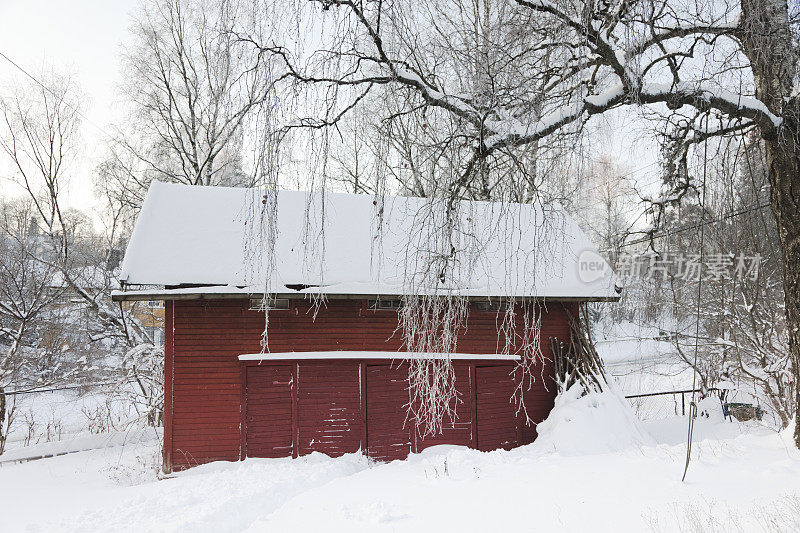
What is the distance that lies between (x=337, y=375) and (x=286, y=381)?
835 mm

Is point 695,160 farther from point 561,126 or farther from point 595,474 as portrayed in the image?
point 595,474

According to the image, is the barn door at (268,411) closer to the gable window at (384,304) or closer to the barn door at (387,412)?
the barn door at (387,412)

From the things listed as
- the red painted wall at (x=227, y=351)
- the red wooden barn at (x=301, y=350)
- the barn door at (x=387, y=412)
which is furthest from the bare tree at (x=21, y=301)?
the barn door at (x=387, y=412)

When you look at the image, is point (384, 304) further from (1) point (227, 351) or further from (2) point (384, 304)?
(1) point (227, 351)

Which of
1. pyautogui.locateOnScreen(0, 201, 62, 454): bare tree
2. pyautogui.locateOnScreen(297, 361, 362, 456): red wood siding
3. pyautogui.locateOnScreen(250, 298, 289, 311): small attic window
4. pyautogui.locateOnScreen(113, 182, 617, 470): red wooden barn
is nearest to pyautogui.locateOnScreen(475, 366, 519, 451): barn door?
pyautogui.locateOnScreen(113, 182, 617, 470): red wooden barn

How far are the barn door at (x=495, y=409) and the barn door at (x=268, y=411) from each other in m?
3.28

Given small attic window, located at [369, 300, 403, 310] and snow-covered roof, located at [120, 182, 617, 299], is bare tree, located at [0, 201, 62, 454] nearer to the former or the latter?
snow-covered roof, located at [120, 182, 617, 299]

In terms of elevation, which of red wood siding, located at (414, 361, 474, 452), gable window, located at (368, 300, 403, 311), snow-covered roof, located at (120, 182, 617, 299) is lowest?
red wood siding, located at (414, 361, 474, 452)

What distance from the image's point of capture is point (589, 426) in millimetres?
7840

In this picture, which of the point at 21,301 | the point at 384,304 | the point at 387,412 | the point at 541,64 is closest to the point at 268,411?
the point at 387,412

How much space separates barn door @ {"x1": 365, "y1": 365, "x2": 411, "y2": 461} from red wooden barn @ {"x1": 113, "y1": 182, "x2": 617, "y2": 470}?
0.02 metres

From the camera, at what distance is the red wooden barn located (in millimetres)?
7816

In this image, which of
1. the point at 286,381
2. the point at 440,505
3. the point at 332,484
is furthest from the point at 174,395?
the point at 440,505

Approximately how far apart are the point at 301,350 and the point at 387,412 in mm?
1797
